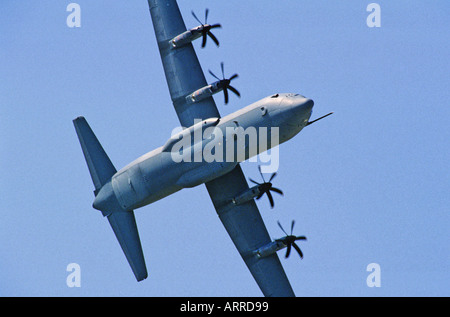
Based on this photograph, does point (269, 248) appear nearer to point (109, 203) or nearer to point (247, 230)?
point (247, 230)

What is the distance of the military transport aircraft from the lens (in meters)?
67.8

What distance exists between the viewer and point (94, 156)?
71062 millimetres

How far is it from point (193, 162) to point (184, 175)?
1331 mm

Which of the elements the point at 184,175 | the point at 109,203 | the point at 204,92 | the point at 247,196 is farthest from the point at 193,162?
the point at 109,203

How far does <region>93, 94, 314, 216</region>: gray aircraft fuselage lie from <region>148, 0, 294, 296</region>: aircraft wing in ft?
11.0

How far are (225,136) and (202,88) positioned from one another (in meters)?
5.93

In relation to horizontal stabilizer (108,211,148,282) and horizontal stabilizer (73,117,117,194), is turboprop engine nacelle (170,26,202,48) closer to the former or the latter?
horizontal stabilizer (73,117,117,194)

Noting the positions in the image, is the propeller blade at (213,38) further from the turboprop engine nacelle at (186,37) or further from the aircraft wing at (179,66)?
the aircraft wing at (179,66)

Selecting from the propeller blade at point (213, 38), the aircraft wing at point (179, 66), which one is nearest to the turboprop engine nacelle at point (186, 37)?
the aircraft wing at point (179, 66)

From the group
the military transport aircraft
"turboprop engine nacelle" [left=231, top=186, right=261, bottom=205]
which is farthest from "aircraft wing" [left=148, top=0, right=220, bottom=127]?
"turboprop engine nacelle" [left=231, top=186, right=261, bottom=205]

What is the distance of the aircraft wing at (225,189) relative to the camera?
7069 centimetres
